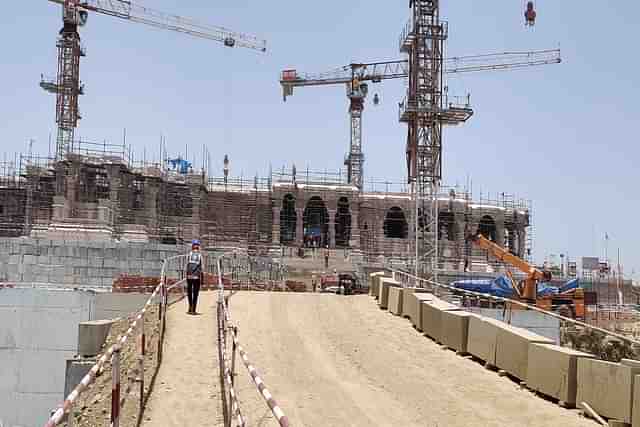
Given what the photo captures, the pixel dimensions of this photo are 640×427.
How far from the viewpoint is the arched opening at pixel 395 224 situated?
5981 centimetres

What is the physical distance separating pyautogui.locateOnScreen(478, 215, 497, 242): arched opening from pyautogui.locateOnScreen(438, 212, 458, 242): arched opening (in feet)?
8.24

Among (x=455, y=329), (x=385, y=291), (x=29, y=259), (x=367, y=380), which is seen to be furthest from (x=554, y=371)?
(x=29, y=259)

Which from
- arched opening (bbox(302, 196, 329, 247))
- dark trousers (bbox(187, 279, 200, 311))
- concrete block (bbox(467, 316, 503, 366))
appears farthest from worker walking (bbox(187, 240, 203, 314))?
arched opening (bbox(302, 196, 329, 247))

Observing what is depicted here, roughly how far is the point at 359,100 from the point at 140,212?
33224mm

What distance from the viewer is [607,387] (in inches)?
369

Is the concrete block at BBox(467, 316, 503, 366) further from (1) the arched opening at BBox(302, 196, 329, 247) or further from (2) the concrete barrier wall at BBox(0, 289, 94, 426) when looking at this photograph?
(1) the arched opening at BBox(302, 196, 329, 247)

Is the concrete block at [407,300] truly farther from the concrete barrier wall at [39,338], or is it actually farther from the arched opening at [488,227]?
the arched opening at [488,227]

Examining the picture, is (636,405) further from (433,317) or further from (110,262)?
(110,262)

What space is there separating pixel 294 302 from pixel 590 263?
47233 mm

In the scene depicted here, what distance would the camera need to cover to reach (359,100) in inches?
2982

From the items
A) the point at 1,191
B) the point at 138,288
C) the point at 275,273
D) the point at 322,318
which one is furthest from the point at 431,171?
the point at 1,191

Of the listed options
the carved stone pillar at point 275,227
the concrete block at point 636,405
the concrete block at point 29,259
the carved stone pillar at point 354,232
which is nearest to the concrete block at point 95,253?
the concrete block at point 29,259

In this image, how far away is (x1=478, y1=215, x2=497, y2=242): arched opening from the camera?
198 ft

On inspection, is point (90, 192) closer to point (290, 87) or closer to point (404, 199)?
point (404, 199)
